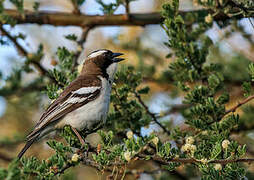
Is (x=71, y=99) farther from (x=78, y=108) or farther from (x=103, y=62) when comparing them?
(x=103, y=62)

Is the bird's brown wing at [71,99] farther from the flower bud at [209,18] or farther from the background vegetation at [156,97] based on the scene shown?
the flower bud at [209,18]

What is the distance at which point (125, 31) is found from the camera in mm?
8625

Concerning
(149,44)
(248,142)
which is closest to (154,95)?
(149,44)

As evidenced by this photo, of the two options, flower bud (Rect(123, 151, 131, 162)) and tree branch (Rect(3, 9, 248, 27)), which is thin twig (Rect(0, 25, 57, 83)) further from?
flower bud (Rect(123, 151, 131, 162))

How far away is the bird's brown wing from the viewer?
15.1 feet

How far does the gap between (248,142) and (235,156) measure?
104 inches

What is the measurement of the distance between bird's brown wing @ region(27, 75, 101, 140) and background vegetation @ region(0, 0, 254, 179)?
0.14 meters

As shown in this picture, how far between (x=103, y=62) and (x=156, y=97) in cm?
174

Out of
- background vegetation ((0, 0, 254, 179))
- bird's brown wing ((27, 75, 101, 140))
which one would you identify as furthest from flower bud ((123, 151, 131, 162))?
bird's brown wing ((27, 75, 101, 140))

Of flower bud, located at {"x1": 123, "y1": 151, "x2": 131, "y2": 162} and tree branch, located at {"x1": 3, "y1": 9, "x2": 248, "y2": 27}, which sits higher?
tree branch, located at {"x1": 3, "y1": 9, "x2": 248, "y2": 27}

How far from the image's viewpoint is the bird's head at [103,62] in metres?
5.72

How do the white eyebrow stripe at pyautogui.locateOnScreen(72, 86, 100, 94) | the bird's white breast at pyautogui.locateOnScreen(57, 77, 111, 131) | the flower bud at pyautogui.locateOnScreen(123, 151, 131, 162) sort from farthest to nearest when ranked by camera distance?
the white eyebrow stripe at pyautogui.locateOnScreen(72, 86, 100, 94), the bird's white breast at pyautogui.locateOnScreen(57, 77, 111, 131), the flower bud at pyautogui.locateOnScreen(123, 151, 131, 162)

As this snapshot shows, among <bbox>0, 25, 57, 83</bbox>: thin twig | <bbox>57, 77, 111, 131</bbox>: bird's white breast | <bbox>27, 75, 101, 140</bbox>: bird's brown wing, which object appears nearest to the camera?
<bbox>27, 75, 101, 140</bbox>: bird's brown wing

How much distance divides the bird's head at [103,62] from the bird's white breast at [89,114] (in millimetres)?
834
